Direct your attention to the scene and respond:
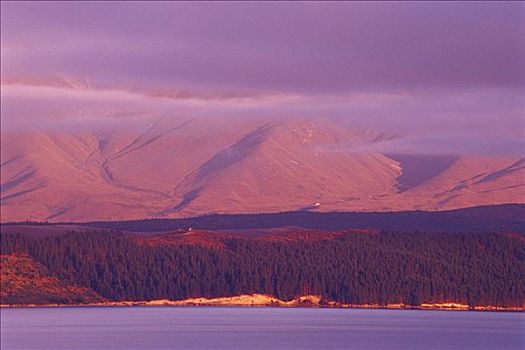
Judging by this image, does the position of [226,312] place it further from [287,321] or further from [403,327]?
[403,327]

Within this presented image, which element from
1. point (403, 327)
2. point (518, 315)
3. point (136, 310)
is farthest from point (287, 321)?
point (518, 315)

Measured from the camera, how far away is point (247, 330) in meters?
146

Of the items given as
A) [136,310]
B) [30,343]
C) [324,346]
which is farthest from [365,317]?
[30,343]

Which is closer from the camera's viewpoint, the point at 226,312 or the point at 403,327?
the point at 403,327

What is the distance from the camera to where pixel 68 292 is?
7726 inches

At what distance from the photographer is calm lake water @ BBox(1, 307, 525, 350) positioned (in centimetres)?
12694

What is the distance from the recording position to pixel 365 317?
595ft

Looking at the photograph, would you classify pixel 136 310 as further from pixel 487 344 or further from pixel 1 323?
pixel 487 344

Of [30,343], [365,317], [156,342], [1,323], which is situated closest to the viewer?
[30,343]

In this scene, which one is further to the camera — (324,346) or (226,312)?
(226,312)

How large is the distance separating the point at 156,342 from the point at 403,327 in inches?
1399

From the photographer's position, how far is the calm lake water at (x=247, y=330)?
127 m

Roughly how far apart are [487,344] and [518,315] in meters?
64.1

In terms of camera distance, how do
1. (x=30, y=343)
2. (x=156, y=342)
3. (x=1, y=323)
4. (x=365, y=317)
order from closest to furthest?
(x=30, y=343)
(x=156, y=342)
(x=1, y=323)
(x=365, y=317)
